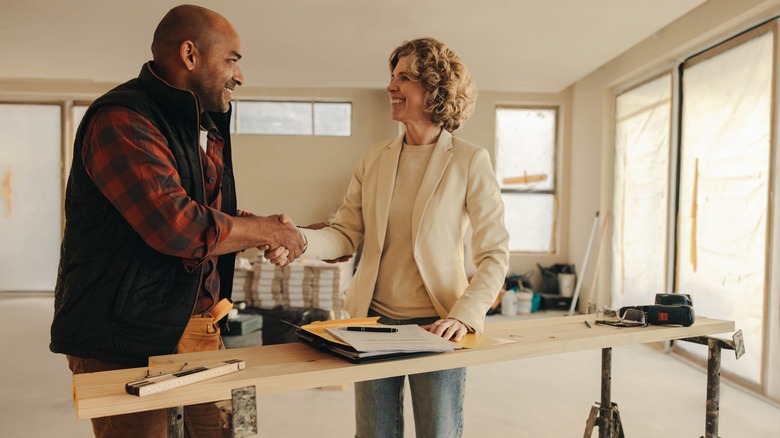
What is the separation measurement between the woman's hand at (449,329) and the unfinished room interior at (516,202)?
34 mm

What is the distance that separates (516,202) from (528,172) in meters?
0.44

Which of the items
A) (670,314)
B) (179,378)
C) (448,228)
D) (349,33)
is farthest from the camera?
(349,33)

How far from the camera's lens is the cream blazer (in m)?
1.78

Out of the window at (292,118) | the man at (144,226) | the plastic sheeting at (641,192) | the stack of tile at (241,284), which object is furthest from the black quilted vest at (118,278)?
the window at (292,118)

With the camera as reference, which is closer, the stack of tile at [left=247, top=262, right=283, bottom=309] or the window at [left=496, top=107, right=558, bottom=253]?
the stack of tile at [left=247, top=262, right=283, bottom=309]

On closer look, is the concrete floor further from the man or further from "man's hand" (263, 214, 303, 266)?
the man

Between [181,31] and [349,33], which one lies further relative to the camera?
[349,33]

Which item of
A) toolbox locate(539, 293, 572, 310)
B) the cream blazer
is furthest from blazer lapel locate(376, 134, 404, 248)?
toolbox locate(539, 293, 572, 310)

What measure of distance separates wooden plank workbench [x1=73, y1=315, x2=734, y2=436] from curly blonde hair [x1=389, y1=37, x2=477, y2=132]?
2.40ft

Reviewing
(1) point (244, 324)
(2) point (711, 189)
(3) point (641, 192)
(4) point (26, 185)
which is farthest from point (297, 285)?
(4) point (26, 185)

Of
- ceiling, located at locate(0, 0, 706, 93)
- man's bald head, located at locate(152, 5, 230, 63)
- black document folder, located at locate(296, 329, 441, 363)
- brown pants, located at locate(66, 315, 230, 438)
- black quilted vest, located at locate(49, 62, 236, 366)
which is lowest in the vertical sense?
brown pants, located at locate(66, 315, 230, 438)

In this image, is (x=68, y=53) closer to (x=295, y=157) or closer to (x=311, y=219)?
(x=295, y=157)

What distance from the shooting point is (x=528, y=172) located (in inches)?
314

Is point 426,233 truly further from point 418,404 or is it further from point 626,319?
point 626,319
